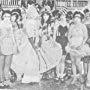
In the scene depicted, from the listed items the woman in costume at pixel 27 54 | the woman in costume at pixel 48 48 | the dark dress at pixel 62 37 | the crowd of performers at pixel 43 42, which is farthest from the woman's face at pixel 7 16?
the dark dress at pixel 62 37

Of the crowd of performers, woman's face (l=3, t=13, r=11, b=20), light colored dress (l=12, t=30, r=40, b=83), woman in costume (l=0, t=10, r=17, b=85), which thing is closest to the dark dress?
the crowd of performers

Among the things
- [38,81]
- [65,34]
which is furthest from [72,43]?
[38,81]

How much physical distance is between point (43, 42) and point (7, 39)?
31.7 inches

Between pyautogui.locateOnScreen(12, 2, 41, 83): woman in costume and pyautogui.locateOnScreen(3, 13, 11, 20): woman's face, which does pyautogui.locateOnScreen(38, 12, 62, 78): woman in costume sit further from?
pyautogui.locateOnScreen(3, 13, 11, 20): woman's face

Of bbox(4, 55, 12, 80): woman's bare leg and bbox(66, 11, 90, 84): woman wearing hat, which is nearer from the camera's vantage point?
bbox(66, 11, 90, 84): woman wearing hat

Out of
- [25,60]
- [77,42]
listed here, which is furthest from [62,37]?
[25,60]

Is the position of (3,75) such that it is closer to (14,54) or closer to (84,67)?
(14,54)

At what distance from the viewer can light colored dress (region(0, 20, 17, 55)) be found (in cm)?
609

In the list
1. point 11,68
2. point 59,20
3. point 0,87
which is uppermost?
point 59,20

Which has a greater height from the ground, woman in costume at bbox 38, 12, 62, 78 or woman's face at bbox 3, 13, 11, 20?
woman's face at bbox 3, 13, 11, 20

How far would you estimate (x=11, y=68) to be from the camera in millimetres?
6176

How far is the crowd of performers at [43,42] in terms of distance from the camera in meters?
6.07

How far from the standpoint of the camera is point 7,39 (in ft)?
20.0

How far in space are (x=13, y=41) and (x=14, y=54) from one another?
295mm
